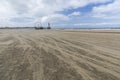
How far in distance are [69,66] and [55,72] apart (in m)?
0.99

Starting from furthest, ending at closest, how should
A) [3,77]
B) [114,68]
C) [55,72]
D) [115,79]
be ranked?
[114,68] → [55,72] → [3,77] → [115,79]

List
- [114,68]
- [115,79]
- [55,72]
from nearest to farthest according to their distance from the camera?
[115,79]
[55,72]
[114,68]

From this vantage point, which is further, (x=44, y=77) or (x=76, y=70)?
(x=76, y=70)

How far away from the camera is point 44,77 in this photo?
465cm

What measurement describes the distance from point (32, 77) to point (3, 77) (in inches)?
39.0

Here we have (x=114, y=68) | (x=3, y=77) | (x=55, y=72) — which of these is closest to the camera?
(x=3, y=77)

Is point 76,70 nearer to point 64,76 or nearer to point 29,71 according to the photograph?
point 64,76

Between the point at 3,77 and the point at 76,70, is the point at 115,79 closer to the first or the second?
the point at 76,70

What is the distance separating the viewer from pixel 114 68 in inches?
222

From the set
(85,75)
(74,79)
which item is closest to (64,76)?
(74,79)

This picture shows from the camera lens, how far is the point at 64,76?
15.6ft

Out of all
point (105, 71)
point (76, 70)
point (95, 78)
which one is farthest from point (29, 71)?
point (105, 71)

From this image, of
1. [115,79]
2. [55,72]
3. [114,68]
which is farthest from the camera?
[114,68]

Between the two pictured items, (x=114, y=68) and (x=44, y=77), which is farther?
(x=114, y=68)
